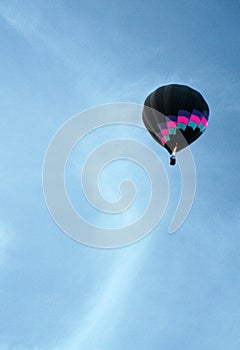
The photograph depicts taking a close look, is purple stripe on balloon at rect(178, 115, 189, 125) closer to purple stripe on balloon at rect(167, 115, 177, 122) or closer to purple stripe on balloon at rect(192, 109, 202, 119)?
purple stripe on balloon at rect(167, 115, 177, 122)

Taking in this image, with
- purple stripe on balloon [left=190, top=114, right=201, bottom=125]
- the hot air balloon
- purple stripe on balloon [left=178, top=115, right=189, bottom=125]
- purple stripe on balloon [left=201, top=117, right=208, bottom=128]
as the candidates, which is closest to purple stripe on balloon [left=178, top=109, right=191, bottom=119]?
the hot air balloon

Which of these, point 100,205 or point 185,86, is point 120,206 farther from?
point 185,86

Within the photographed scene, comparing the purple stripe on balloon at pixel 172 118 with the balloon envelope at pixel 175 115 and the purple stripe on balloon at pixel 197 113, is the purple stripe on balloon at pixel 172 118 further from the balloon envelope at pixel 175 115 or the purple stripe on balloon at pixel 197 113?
the purple stripe on balloon at pixel 197 113

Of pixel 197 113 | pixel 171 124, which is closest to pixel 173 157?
pixel 171 124

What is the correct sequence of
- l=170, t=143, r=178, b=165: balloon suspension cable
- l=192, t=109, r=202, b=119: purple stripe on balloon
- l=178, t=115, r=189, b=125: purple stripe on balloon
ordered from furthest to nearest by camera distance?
l=192, t=109, r=202, b=119: purple stripe on balloon, l=178, t=115, r=189, b=125: purple stripe on balloon, l=170, t=143, r=178, b=165: balloon suspension cable

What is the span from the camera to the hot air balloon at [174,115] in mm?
34406

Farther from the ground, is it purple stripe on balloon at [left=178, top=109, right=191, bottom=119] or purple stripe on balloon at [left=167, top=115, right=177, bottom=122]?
purple stripe on balloon at [left=178, top=109, right=191, bottom=119]

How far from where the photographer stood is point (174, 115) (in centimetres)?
3441

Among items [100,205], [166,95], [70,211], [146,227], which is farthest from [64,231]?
[166,95]

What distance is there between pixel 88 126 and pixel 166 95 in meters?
6.01

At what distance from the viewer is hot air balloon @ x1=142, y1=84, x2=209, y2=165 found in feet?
113

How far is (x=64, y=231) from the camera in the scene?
33062 millimetres

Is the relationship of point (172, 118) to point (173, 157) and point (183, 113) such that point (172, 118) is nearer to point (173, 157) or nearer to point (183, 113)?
point (183, 113)

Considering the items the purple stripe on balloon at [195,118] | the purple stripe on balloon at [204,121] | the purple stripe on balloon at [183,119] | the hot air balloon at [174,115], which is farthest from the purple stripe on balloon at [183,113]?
the purple stripe on balloon at [204,121]
